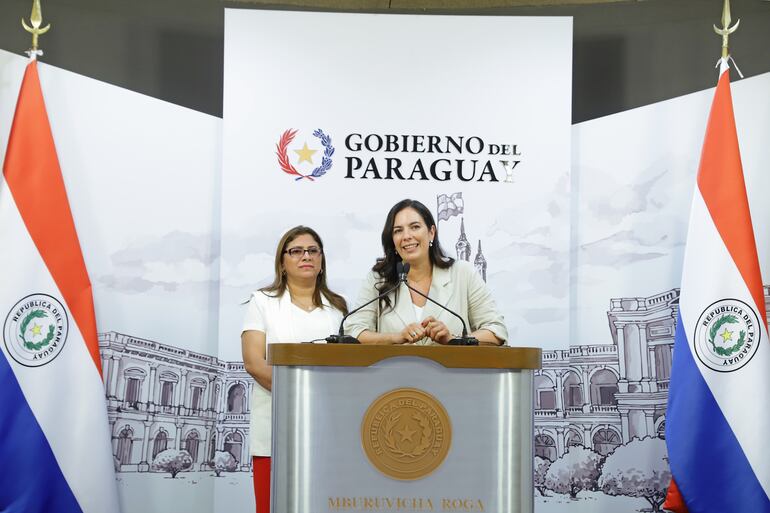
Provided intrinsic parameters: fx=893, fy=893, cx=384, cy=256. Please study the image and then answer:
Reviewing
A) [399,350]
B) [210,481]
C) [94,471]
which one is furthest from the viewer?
[210,481]

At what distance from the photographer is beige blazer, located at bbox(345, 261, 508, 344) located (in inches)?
126

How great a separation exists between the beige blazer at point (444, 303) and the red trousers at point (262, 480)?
0.64 m

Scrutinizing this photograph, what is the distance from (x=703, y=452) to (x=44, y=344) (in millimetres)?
2923

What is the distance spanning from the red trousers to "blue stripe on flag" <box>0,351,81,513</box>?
1.01 meters

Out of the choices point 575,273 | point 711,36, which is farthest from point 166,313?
point 711,36

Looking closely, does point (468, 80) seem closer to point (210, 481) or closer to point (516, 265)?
point (516, 265)

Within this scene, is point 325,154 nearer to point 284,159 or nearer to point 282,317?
point 284,159

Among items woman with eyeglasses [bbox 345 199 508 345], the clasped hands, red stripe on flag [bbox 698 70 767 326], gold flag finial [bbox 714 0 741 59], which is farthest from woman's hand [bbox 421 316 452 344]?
gold flag finial [bbox 714 0 741 59]

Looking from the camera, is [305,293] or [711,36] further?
[711,36]

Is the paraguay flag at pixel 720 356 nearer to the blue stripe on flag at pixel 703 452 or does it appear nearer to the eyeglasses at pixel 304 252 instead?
the blue stripe on flag at pixel 703 452

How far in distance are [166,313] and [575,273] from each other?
6.44 feet

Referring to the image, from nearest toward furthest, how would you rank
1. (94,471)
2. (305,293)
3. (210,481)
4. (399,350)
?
1. (399,350)
2. (305,293)
3. (94,471)
4. (210,481)

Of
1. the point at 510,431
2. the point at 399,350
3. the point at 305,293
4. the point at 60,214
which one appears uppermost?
the point at 60,214

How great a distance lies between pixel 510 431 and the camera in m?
2.17
